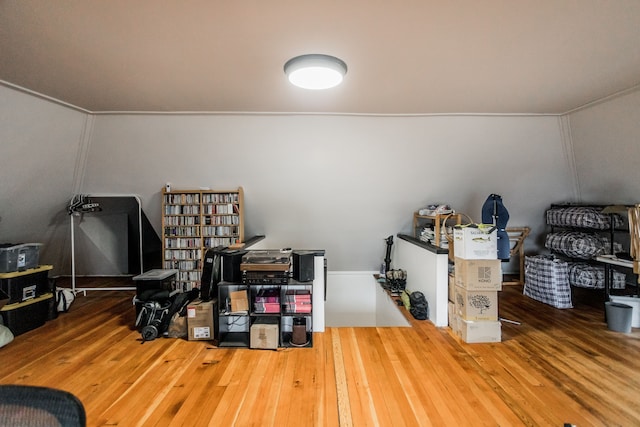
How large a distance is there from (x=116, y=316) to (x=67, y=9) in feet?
11.1

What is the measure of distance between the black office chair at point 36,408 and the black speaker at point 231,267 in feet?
7.53

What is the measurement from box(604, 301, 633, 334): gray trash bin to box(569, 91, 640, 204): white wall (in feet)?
4.89

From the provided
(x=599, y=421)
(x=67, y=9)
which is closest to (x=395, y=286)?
(x=599, y=421)

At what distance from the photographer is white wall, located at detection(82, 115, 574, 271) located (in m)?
3.88

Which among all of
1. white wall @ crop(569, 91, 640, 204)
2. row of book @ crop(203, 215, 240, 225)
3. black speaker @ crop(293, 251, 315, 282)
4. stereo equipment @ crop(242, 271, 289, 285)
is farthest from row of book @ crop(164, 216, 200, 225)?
white wall @ crop(569, 91, 640, 204)

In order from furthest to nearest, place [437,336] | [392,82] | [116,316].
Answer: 1. [116,316]
2. [437,336]
3. [392,82]

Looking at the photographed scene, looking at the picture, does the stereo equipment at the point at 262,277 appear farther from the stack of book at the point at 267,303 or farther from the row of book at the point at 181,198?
the row of book at the point at 181,198

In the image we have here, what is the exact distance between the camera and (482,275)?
2.97 meters

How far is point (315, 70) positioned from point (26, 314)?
406cm

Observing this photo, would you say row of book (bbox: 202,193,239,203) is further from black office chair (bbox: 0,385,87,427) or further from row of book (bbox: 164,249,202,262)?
black office chair (bbox: 0,385,87,427)

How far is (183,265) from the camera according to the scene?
185 inches

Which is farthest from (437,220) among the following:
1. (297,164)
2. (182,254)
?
(182,254)

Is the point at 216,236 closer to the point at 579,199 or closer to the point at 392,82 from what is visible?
the point at 392,82

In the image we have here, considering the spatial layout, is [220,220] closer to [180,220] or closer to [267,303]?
[180,220]
